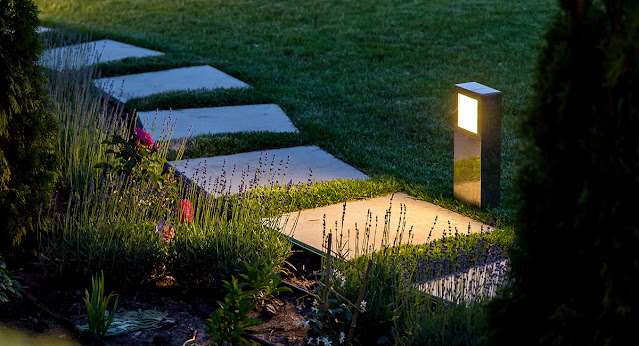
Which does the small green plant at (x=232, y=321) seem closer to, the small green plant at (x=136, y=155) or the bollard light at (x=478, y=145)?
the small green plant at (x=136, y=155)

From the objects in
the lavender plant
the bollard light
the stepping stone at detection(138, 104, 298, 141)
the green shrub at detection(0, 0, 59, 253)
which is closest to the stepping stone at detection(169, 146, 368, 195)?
the stepping stone at detection(138, 104, 298, 141)

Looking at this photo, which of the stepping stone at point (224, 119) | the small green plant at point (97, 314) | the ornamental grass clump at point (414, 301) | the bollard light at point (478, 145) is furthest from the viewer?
the stepping stone at point (224, 119)

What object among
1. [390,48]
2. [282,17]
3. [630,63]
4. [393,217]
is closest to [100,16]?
[282,17]

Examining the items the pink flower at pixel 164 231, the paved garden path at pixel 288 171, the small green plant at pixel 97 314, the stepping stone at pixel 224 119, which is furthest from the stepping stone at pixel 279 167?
the small green plant at pixel 97 314

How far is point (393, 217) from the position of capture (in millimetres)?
4898

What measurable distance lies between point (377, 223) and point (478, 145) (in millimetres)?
936

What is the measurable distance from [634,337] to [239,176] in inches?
152

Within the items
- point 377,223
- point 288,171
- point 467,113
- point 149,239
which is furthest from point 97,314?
point 467,113

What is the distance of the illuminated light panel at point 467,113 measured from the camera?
498cm

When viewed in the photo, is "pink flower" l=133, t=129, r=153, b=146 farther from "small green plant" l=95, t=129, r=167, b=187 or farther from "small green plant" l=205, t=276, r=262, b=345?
"small green plant" l=205, t=276, r=262, b=345

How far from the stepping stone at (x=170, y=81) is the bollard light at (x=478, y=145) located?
3.61 metres

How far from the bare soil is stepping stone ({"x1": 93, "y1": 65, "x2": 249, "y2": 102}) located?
405 cm

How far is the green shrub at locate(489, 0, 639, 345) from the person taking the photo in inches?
74.3

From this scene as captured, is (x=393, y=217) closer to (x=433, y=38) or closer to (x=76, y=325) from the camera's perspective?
(x=76, y=325)
